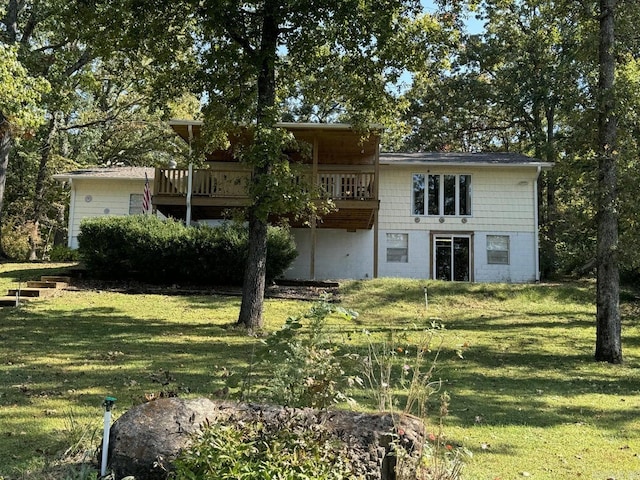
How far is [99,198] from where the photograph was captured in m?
23.9

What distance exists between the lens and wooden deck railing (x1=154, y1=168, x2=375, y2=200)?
63.3 ft

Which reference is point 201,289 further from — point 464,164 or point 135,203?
point 464,164

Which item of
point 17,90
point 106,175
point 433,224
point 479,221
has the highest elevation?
point 106,175

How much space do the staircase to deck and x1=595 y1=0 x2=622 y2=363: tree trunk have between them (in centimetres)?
1293

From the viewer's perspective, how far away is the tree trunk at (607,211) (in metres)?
10.4

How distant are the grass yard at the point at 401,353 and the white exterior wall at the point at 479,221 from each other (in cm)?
397

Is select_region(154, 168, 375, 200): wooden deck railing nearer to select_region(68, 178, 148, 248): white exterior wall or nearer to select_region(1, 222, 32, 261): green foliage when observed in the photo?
select_region(68, 178, 148, 248): white exterior wall

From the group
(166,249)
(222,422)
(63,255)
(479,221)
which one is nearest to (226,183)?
(166,249)

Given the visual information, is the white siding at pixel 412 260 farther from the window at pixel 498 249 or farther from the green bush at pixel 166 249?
the green bush at pixel 166 249

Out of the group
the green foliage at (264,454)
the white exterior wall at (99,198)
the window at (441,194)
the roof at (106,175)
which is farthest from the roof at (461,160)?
the green foliage at (264,454)

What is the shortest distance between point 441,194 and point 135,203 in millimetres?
12863

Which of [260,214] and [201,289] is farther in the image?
[201,289]

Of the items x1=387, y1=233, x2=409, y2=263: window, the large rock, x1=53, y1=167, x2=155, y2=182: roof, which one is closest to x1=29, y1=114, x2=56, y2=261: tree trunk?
x1=53, y1=167, x2=155, y2=182: roof

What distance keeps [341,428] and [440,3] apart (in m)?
11.7
